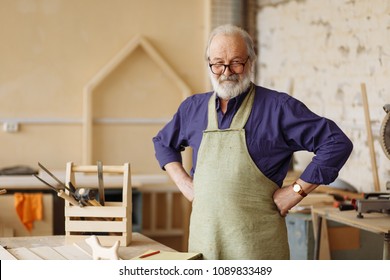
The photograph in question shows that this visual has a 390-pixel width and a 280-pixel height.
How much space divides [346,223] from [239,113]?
3.43ft

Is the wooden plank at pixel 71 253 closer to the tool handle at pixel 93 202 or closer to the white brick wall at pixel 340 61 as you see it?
the tool handle at pixel 93 202

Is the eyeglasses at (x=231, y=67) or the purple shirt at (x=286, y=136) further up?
the eyeglasses at (x=231, y=67)

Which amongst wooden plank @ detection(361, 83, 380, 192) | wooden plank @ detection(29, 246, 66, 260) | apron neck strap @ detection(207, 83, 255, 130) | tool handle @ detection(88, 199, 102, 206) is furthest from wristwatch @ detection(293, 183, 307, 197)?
wooden plank @ detection(361, 83, 380, 192)

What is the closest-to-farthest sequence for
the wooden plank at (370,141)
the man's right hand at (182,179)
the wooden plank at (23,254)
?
the wooden plank at (23,254) < the man's right hand at (182,179) < the wooden plank at (370,141)

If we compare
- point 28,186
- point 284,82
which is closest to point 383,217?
point 284,82

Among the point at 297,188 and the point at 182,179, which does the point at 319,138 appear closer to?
the point at 297,188

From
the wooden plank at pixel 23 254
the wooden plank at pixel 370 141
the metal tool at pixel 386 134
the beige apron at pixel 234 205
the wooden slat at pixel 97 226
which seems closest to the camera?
the wooden plank at pixel 23 254

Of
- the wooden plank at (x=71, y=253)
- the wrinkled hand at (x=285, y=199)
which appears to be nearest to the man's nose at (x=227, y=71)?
the wrinkled hand at (x=285, y=199)

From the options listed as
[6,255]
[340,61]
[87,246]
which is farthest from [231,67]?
[340,61]

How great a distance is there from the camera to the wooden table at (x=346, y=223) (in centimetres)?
321

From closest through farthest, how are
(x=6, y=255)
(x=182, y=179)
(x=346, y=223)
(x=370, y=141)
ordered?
(x=6, y=255) < (x=182, y=179) < (x=346, y=223) < (x=370, y=141)

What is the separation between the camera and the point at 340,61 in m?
4.71

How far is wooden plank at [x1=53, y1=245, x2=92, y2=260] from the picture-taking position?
2.61 metres
